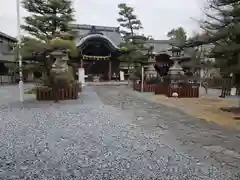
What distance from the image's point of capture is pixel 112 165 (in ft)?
9.17

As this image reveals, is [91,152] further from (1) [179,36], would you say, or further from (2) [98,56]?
(2) [98,56]

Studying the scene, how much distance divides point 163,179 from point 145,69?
39.8ft

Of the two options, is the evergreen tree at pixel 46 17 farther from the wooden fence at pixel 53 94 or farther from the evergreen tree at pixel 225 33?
the evergreen tree at pixel 225 33

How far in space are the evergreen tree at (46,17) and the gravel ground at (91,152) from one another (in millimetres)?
7542

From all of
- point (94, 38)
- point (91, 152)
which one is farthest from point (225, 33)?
point (94, 38)

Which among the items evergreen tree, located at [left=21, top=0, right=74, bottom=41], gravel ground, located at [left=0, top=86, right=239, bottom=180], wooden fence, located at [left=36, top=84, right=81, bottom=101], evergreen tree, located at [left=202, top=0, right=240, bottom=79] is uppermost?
evergreen tree, located at [left=21, top=0, right=74, bottom=41]

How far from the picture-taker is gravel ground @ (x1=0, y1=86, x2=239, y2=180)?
2574mm

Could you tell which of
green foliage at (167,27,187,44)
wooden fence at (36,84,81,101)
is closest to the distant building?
wooden fence at (36,84,81,101)

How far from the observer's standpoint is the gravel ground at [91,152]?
257 centimetres

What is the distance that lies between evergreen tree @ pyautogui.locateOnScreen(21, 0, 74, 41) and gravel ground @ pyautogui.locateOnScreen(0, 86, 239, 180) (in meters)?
7.54

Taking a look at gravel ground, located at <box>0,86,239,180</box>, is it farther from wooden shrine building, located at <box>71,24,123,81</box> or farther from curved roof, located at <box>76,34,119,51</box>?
wooden shrine building, located at <box>71,24,123,81</box>

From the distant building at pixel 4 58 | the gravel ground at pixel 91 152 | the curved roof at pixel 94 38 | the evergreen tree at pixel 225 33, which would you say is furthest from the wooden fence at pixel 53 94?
the distant building at pixel 4 58

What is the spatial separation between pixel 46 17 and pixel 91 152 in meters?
9.94

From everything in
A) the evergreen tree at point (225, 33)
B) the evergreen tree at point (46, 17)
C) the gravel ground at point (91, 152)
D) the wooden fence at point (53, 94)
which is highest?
the evergreen tree at point (46, 17)
